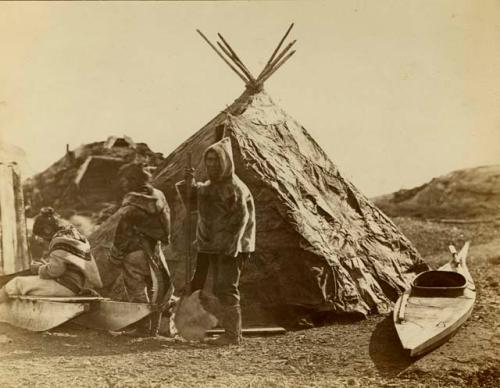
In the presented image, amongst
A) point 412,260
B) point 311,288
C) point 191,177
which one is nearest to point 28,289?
point 191,177

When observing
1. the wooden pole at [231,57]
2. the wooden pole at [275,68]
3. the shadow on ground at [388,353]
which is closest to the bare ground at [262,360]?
the shadow on ground at [388,353]

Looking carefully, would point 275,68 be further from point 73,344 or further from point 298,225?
point 73,344

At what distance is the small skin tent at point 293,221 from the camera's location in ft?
17.3

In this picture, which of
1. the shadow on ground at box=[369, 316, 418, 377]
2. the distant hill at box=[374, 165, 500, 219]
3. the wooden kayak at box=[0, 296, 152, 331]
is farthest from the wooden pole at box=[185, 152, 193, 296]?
the distant hill at box=[374, 165, 500, 219]

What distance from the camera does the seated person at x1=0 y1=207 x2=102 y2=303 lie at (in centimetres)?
488

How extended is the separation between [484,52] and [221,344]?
3.85 m

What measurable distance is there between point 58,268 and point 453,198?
8788 millimetres

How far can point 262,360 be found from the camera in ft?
14.5

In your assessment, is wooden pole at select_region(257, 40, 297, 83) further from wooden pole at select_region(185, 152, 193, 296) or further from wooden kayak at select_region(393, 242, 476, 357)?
wooden kayak at select_region(393, 242, 476, 357)

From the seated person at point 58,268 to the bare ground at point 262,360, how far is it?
35 cm

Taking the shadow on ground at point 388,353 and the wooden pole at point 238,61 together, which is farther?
the wooden pole at point 238,61

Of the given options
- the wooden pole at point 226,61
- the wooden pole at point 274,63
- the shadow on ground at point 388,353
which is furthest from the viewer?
the wooden pole at point 274,63

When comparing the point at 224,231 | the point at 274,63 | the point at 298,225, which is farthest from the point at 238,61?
the point at 224,231

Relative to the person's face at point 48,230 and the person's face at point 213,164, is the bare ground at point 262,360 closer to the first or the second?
the person's face at point 48,230
